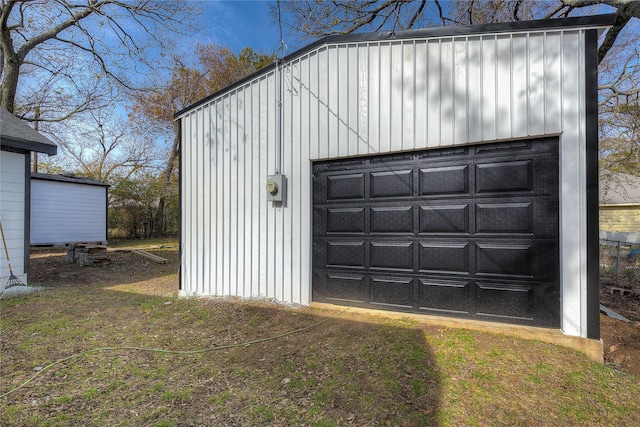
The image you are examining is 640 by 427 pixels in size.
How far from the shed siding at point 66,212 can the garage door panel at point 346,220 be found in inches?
517

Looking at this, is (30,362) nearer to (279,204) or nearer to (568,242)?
(279,204)

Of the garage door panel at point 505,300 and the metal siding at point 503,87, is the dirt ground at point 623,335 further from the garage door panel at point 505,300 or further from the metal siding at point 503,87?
the metal siding at point 503,87

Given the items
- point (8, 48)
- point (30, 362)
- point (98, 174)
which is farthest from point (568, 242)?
point (98, 174)

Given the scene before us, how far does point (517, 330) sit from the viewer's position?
344cm

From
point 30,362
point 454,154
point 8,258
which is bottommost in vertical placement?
point 30,362

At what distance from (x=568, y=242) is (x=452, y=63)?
8.06 feet

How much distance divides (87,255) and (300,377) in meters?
9.38

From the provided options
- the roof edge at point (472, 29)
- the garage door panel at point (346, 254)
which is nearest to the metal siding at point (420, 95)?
the roof edge at point (472, 29)

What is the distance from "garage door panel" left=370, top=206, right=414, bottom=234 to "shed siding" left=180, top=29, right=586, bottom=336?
81cm

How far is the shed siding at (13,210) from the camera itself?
5.64 m

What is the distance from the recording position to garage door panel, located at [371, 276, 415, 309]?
13.3ft

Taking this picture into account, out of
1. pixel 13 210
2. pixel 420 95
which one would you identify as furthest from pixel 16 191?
pixel 420 95

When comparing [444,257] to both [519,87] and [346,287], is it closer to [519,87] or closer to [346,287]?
[346,287]

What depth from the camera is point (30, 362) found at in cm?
304
